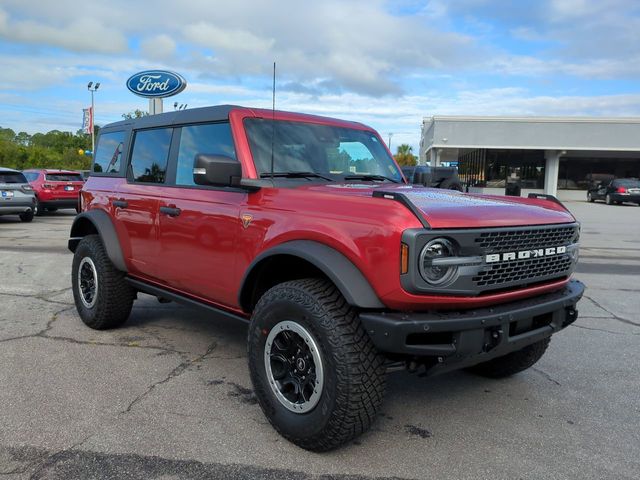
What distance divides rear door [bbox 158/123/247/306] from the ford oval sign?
528 inches

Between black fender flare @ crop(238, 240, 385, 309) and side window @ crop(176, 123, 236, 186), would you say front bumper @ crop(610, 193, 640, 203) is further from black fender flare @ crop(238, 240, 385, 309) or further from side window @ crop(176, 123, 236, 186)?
black fender flare @ crop(238, 240, 385, 309)

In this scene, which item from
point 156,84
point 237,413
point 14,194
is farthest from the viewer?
point 156,84

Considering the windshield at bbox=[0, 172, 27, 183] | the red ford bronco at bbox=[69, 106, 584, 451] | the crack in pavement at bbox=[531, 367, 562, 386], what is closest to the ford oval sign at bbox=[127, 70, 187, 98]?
the windshield at bbox=[0, 172, 27, 183]

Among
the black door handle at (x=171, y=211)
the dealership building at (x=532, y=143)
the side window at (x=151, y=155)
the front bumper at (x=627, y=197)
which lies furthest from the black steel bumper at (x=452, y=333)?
the dealership building at (x=532, y=143)

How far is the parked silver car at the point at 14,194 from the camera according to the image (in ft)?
50.1

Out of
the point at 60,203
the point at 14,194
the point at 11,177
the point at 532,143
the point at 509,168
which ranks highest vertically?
the point at 532,143

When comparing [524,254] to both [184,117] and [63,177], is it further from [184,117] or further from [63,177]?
[63,177]

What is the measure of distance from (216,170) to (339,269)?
1038 mm

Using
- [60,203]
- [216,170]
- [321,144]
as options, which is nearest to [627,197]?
[60,203]

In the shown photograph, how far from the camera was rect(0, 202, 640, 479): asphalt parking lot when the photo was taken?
2.91 m

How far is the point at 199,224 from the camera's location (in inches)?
A: 154

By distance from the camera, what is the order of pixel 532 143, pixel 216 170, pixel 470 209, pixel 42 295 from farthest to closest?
→ pixel 532 143 → pixel 42 295 → pixel 216 170 → pixel 470 209

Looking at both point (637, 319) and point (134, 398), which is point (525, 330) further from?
point (637, 319)

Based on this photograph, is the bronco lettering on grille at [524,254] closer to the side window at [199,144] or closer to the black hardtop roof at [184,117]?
the side window at [199,144]
